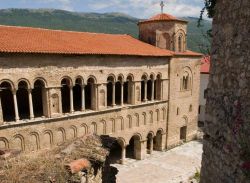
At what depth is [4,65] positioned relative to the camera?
13.1 m

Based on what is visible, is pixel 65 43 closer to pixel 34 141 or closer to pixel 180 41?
pixel 34 141

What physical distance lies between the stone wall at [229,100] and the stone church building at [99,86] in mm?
11003

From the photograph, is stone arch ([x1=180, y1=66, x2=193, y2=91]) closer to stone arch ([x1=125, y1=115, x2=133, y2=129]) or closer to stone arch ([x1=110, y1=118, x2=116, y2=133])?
stone arch ([x1=125, y1=115, x2=133, y2=129])

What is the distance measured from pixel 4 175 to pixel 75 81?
39.6 feet

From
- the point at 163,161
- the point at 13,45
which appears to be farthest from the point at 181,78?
the point at 13,45

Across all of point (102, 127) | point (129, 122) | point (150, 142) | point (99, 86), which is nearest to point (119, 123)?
point (129, 122)

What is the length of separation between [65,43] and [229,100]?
44.7 feet

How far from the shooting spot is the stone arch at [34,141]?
48.4 ft

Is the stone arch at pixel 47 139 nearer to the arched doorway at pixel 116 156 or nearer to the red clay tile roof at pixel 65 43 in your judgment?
the red clay tile roof at pixel 65 43

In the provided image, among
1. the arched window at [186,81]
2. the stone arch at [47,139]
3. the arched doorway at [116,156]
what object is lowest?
the arched doorway at [116,156]

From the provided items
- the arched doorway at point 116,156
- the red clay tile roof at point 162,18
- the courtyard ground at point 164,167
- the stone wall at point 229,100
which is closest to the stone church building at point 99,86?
the red clay tile roof at point 162,18

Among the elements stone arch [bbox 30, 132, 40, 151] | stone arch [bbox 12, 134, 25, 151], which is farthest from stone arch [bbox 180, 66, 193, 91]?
stone arch [bbox 12, 134, 25, 151]

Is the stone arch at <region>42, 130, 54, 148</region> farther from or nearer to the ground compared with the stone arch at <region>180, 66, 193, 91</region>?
nearer to the ground

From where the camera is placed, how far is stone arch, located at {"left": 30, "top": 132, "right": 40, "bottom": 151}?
580 inches
